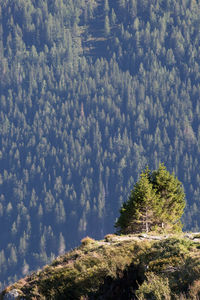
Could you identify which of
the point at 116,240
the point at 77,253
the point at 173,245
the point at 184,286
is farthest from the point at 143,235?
the point at 184,286

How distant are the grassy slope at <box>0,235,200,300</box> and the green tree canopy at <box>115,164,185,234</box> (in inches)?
719

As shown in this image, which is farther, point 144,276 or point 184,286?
point 144,276

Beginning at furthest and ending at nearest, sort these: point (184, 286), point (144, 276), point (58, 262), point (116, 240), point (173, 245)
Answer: point (116, 240), point (58, 262), point (173, 245), point (144, 276), point (184, 286)

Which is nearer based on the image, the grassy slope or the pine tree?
the grassy slope

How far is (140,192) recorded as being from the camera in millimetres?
48406

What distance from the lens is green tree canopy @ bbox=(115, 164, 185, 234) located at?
48.2 meters

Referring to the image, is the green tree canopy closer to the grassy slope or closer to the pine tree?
the pine tree

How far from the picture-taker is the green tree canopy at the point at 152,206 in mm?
48250

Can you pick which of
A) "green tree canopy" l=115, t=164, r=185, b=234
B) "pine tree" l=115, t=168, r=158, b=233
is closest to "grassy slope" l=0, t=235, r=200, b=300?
"green tree canopy" l=115, t=164, r=185, b=234

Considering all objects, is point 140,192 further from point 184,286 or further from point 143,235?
point 184,286

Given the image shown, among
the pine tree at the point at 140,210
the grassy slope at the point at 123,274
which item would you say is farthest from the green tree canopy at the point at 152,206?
the grassy slope at the point at 123,274

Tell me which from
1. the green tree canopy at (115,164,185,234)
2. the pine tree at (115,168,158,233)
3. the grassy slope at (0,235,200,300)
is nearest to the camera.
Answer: the grassy slope at (0,235,200,300)

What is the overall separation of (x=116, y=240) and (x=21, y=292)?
7.62 m

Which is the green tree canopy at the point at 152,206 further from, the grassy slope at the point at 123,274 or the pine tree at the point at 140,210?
the grassy slope at the point at 123,274
